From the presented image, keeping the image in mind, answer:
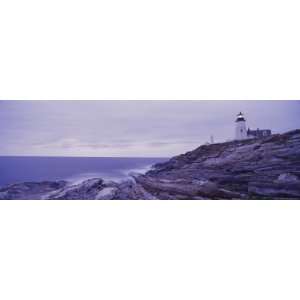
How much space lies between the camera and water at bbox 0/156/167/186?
342 centimetres

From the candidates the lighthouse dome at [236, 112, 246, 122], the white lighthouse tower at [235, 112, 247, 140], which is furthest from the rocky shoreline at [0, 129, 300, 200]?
the lighthouse dome at [236, 112, 246, 122]

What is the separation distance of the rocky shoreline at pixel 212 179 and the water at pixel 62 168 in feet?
0.21

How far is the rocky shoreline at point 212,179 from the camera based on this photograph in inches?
132

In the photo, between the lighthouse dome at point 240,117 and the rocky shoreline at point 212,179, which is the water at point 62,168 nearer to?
the rocky shoreline at point 212,179

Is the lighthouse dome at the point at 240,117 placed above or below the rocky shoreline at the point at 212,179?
above

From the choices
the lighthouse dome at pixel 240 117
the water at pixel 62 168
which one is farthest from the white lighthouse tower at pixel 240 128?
the water at pixel 62 168

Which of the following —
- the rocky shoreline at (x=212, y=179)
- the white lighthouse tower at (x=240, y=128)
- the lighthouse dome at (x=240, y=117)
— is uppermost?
the lighthouse dome at (x=240, y=117)

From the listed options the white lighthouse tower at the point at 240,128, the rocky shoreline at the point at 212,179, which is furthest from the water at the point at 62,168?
the white lighthouse tower at the point at 240,128

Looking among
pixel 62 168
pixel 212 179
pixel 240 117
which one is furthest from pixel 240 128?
pixel 62 168

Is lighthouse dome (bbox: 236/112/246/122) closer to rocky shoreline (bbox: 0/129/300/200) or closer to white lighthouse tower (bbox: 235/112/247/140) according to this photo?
white lighthouse tower (bbox: 235/112/247/140)

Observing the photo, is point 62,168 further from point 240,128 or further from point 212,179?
point 240,128
